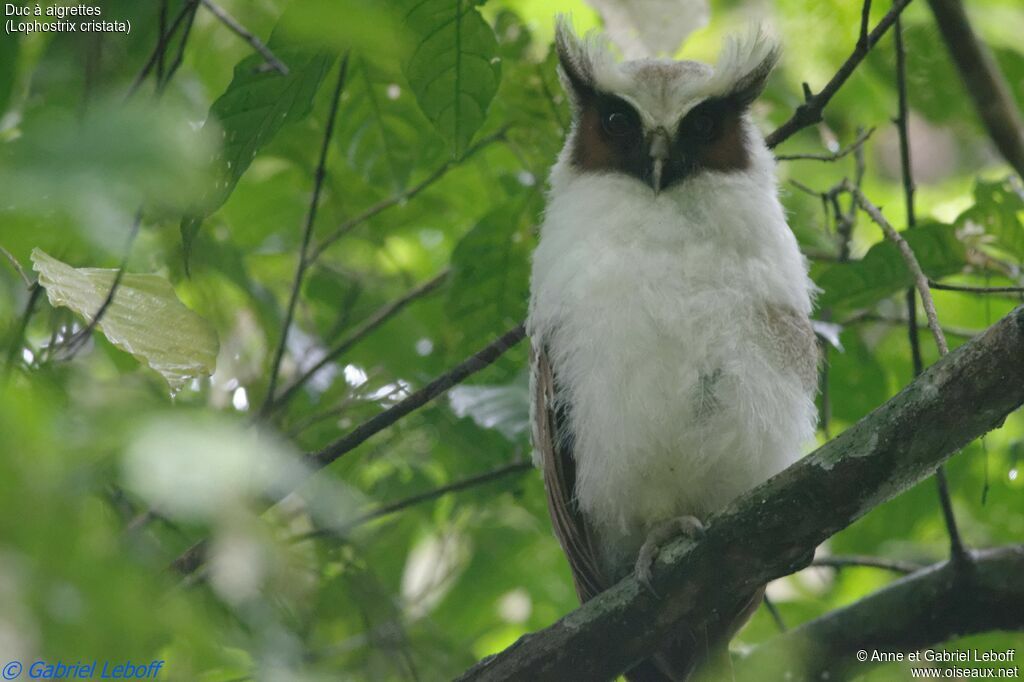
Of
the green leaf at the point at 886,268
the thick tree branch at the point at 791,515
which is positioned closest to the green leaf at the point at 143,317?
the thick tree branch at the point at 791,515

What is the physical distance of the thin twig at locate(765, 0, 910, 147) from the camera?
10.3ft

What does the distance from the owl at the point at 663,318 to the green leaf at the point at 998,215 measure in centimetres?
65

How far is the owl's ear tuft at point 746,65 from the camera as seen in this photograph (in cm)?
354

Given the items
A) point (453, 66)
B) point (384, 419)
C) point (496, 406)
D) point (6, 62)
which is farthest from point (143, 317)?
point (496, 406)

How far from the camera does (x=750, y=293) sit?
10.6 feet

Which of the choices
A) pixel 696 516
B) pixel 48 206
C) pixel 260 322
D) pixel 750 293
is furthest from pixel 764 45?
pixel 48 206

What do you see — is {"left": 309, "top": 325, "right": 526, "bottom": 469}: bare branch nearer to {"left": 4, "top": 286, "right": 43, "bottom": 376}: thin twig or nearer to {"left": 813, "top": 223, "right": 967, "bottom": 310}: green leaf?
{"left": 4, "top": 286, "right": 43, "bottom": 376}: thin twig

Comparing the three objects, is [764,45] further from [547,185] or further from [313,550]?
[313,550]

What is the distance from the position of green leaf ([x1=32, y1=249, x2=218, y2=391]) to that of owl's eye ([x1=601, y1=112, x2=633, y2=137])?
60.5 inches

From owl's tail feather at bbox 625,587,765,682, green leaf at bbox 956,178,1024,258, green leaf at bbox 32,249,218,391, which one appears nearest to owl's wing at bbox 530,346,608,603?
owl's tail feather at bbox 625,587,765,682

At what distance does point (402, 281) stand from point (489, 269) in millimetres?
1157

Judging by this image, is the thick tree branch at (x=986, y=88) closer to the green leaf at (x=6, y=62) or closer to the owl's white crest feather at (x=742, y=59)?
the owl's white crest feather at (x=742, y=59)

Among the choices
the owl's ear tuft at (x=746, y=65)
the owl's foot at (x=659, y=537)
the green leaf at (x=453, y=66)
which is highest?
the green leaf at (x=453, y=66)

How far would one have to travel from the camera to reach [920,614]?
12.2ft
